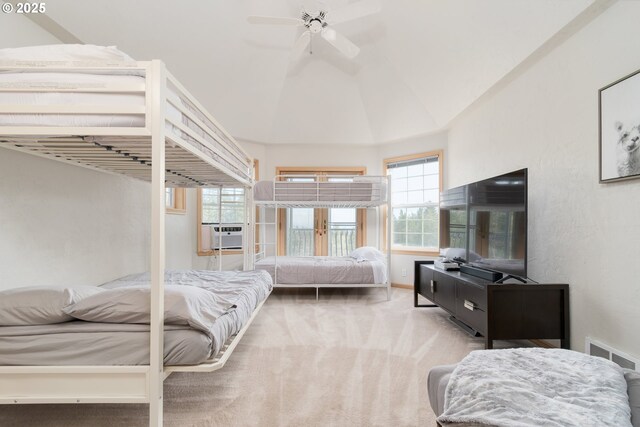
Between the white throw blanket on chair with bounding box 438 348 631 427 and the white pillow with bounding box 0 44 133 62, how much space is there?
6.73ft

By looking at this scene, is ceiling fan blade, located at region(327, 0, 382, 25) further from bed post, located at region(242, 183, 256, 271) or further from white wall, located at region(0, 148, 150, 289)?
white wall, located at region(0, 148, 150, 289)

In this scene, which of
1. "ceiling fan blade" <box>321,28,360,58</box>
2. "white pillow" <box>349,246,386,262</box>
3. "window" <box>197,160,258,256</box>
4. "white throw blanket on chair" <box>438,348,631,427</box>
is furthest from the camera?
"window" <box>197,160,258,256</box>

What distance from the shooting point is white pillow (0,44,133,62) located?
1.40m

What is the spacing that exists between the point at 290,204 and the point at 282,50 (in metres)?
2.05

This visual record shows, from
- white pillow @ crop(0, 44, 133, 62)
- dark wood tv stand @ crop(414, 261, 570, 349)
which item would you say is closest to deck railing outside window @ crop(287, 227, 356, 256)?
dark wood tv stand @ crop(414, 261, 570, 349)

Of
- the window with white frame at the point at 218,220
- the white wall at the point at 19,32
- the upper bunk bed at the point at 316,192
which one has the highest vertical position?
the white wall at the point at 19,32

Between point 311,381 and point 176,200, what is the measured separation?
3195mm

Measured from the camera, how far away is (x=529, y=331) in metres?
2.28

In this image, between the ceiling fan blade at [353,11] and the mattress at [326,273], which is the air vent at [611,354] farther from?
the ceiling fan blade at [353,11]

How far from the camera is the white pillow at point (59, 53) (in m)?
1.40

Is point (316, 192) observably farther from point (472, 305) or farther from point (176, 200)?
point (472, 305)

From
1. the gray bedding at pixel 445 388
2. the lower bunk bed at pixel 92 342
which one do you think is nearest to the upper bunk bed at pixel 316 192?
the lower bunk bed at pixel 92 342

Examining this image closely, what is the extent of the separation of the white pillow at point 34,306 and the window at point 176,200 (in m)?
2.51

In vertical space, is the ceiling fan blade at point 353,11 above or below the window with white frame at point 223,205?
above
